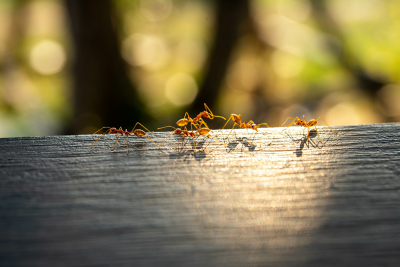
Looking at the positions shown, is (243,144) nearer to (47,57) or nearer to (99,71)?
(99,71)

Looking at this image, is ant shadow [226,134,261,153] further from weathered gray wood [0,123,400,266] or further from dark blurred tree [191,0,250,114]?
dark blurred tree [191,0,250,114]

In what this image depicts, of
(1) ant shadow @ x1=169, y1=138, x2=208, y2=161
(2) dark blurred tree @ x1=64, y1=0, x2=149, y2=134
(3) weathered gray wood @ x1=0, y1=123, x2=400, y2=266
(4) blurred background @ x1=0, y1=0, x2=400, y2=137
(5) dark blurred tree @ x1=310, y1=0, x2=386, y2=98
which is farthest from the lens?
(5) dark blurred tree @ x1=310, y1=0, x2=386, y2=98

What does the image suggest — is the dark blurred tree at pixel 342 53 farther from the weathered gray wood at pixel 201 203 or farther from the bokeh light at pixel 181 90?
the weathered gray wood at pixel 201 203

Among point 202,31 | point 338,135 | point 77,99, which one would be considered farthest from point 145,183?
point 202,31

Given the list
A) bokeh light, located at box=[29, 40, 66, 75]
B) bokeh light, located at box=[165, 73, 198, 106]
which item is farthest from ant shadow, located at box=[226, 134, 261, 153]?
bokeh light, located at box=[29, 40, 66, 75]

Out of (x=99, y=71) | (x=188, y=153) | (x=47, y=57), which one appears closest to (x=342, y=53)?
(x=99, y=71)

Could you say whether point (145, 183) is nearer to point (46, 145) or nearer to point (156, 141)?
point (156, 141)
